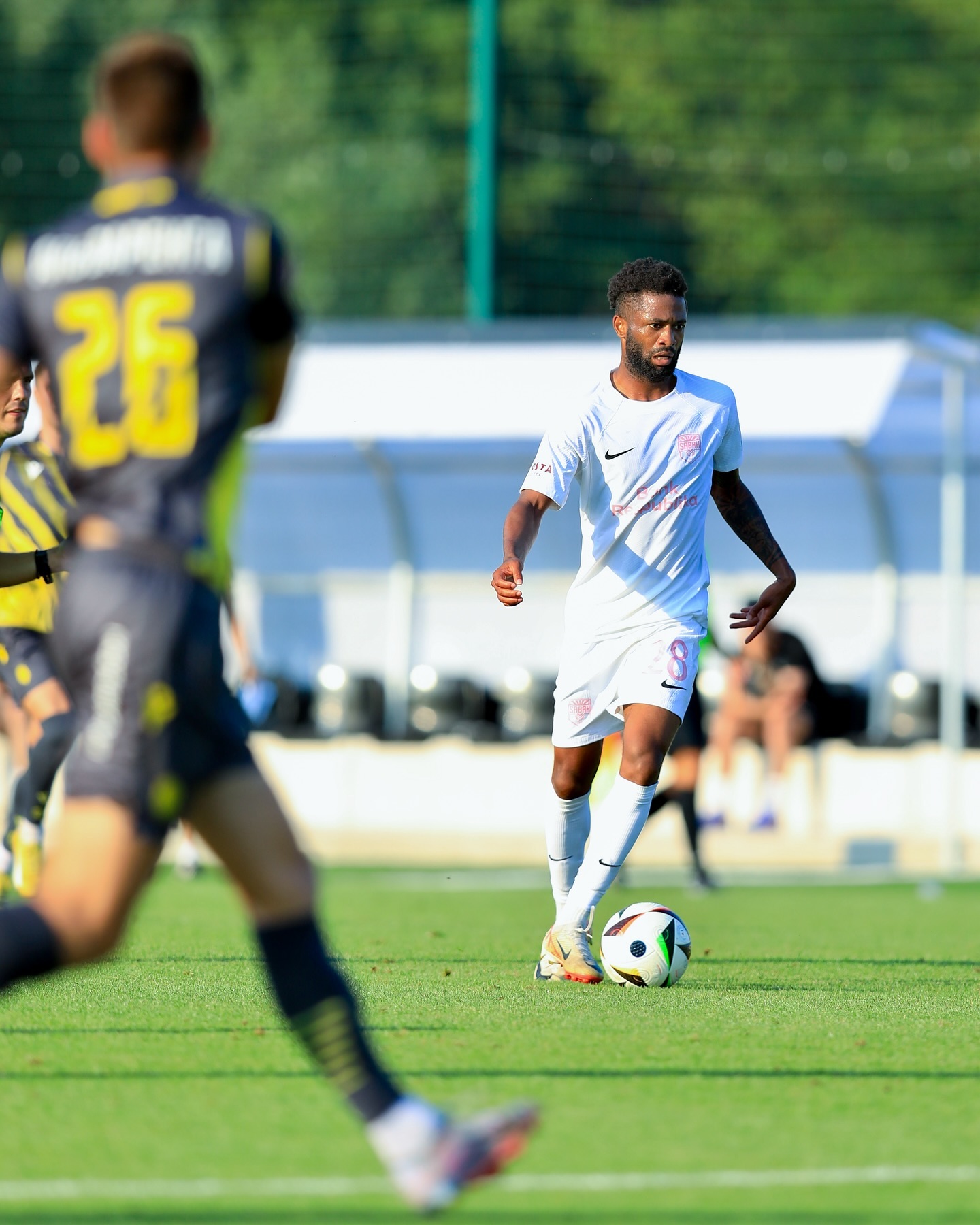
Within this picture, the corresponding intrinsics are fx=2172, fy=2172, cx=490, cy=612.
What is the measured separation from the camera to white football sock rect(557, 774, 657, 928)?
754 centimetres

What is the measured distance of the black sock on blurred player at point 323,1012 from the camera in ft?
13.5

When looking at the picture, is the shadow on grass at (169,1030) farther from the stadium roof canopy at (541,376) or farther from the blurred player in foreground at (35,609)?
the stadium roof canopy at (541,376)

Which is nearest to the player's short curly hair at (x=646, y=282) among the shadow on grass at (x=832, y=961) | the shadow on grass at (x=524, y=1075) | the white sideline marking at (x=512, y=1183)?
the shadow on grass at (x=832, y=961)

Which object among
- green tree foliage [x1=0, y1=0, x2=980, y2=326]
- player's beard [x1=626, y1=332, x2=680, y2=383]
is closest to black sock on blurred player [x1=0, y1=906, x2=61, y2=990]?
player's beard [x1=626, y1=332, x2=680, y2=383]

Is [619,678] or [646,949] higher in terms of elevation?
[619,678]

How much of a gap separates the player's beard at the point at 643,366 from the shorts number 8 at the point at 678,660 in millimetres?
942

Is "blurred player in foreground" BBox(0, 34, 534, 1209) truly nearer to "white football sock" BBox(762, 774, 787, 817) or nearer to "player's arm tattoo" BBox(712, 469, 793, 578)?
"player's arm tattoo" BBox(712, 469, 793, 578)

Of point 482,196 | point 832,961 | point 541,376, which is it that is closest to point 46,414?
point 832,961

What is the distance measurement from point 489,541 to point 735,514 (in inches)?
480

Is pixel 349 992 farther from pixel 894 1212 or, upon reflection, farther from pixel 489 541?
pixel 489 541

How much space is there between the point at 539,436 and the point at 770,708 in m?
2.90

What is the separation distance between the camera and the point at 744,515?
7914 millimetres

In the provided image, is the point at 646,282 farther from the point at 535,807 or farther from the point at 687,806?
the point at 535,807

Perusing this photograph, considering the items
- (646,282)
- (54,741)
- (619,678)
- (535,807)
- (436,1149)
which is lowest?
(535,807)
